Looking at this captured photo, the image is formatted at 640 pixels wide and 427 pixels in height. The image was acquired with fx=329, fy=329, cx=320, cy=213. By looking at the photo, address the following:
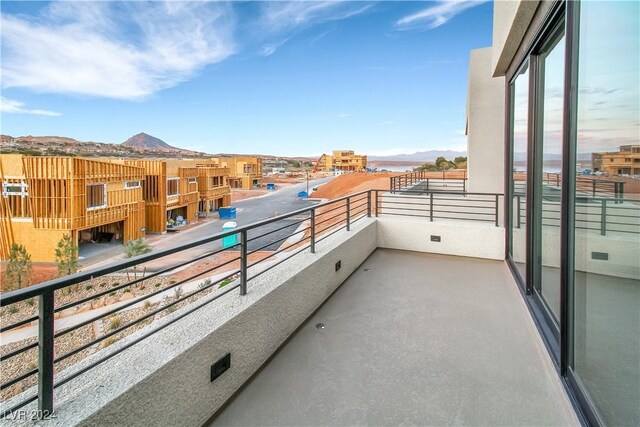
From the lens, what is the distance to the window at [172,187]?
82.6 ft

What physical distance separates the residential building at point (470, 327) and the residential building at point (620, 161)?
0.22ft

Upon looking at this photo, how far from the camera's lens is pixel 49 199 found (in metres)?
17.1

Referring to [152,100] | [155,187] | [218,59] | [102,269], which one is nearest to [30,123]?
[152,100]

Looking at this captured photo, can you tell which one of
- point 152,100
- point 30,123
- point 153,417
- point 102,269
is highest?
point 152,100

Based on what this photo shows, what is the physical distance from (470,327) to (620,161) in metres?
1.94

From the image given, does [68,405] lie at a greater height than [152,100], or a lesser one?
lesser

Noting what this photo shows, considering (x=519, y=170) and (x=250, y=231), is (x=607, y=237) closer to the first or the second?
(x=519, y=170)

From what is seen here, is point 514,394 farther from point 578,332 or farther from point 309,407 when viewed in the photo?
point 309,407

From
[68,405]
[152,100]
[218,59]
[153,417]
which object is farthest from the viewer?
[152,100]

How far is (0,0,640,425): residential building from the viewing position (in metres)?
1.39

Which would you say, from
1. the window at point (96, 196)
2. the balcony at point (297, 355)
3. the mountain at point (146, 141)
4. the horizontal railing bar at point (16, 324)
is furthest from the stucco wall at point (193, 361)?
the mountain at point (146, 141)

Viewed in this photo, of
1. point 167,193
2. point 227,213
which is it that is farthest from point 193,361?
point 227,213

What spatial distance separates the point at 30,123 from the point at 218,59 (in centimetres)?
3174

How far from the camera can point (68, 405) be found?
4.03 ft
